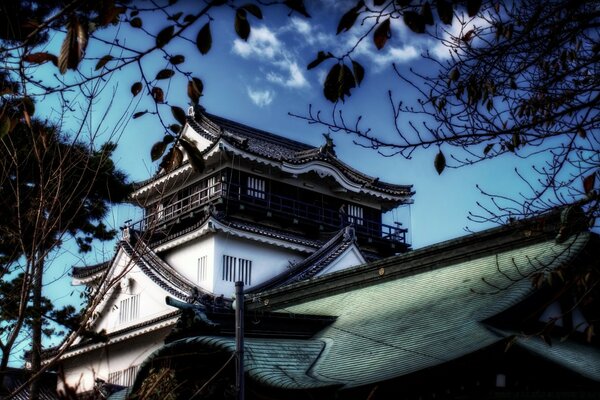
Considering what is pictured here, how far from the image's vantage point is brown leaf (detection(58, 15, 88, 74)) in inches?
140

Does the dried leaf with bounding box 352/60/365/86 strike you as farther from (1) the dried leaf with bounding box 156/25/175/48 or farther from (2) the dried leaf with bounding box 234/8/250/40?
(1) the dried leaf with bounding box 156/25/175/48

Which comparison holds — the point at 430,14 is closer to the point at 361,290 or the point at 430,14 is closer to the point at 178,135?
the point at 178,135

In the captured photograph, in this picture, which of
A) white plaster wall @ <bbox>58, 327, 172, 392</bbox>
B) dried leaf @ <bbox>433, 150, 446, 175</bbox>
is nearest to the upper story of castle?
white plaster wall @ <bbox>58, 327, 172, 392</bbox>

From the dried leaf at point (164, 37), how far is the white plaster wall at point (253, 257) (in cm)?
2456

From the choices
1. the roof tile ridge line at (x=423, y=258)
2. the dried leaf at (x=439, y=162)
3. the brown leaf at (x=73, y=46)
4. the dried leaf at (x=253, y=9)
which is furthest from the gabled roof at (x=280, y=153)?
the brown leaf at (x=73, y=46)

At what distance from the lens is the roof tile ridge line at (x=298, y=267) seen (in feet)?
93.3

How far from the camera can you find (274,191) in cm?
3259

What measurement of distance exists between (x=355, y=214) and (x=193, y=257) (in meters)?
9.11

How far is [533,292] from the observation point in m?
12.2

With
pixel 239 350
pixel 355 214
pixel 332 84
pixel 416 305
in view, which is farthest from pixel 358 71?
pixel 355 214

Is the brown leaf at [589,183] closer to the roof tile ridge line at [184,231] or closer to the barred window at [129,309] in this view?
the roof tile ridge line at [184,231]

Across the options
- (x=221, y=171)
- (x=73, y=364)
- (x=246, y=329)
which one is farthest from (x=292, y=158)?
(x=246, y=329)

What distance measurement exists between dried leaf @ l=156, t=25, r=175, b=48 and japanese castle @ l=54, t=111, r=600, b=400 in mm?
685

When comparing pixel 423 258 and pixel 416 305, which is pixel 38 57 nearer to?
pixel 416 305
